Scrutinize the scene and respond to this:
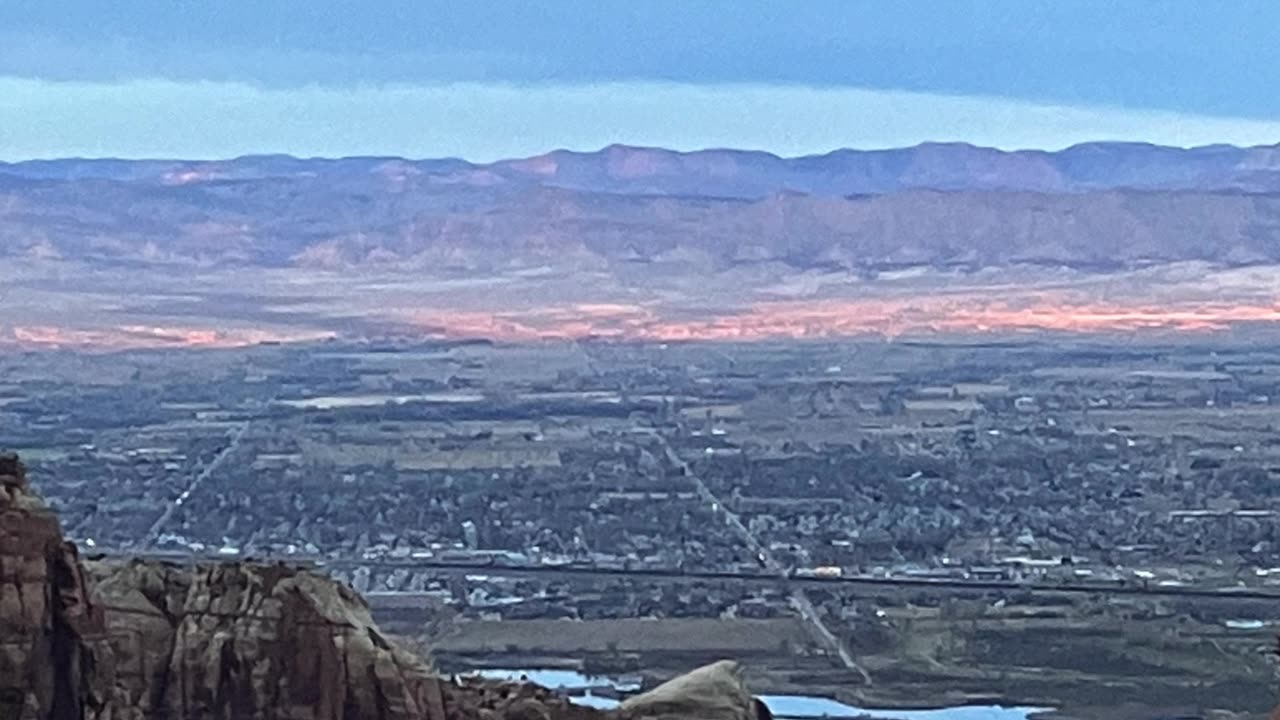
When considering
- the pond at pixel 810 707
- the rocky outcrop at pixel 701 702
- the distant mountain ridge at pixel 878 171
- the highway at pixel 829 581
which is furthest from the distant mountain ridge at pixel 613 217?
the rocky outcrop at pixel 701 702

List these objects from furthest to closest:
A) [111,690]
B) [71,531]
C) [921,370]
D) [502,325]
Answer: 1. [502,325]
2. [921,370]
3. [71,531]
4. [111,690]

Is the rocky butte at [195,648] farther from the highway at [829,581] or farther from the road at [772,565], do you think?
the highway at [829,581]

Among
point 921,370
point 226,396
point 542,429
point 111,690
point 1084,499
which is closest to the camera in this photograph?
point 111,690

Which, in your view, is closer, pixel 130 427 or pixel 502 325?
pixel 130 427

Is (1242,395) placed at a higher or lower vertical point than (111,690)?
lower

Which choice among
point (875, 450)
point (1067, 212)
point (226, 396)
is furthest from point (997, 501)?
point (1067, 212)

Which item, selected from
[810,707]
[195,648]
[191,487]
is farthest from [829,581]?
[195,648]

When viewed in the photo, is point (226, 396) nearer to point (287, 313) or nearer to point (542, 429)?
point (542, 429)

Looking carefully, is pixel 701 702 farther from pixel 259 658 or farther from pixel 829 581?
pixel 829 581
